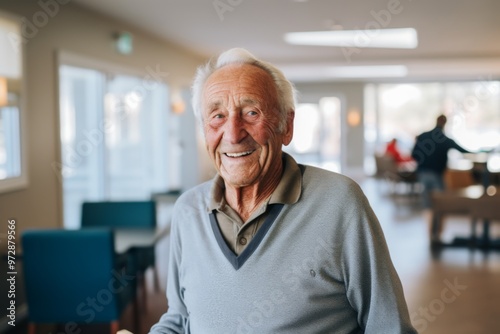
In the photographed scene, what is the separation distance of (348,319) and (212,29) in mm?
6496

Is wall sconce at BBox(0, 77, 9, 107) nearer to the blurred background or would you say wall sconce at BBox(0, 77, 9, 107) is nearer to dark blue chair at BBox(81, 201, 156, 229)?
the blurred background

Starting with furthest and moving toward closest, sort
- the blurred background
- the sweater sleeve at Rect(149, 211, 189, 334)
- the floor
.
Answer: the blurred background → the floor → the sweater sleeve at Rect(149, 211, 189, 334)

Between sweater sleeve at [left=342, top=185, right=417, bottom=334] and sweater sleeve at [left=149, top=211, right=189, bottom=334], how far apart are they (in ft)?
1.46

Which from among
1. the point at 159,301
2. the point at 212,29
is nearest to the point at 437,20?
the point at 212,29

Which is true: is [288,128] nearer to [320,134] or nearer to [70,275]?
[70,275]

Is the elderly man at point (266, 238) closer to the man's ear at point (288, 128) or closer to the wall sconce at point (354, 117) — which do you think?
the man's ear at point (288, 128)

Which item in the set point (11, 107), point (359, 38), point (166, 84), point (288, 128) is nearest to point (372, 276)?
point (288, 128)

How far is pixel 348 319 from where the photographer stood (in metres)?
1.22

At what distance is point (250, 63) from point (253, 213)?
1.19ft

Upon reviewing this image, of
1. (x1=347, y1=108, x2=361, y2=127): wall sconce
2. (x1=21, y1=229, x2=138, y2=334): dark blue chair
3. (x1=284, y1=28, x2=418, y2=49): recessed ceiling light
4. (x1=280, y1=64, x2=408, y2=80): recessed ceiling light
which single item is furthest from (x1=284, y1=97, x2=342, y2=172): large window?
(x1=21, y1=229, x2=138, y2=334): dark blue chair

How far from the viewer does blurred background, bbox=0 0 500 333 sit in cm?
443

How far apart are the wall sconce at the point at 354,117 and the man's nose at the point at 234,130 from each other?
586 inches

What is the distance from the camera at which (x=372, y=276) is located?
1178 millimetres

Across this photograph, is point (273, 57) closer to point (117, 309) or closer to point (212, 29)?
point (212, 29)
